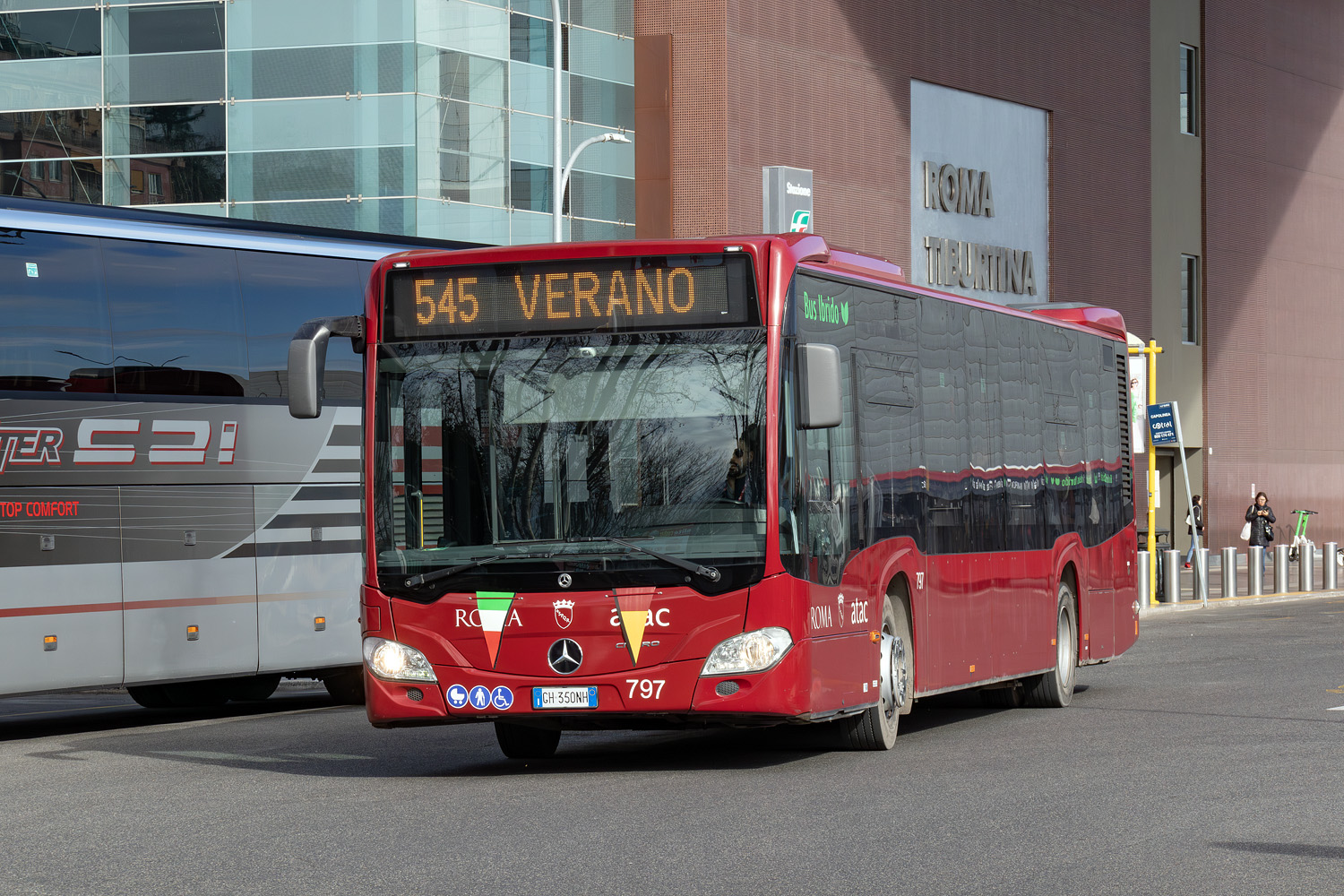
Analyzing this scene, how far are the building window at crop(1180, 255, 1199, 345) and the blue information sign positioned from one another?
24.1 m

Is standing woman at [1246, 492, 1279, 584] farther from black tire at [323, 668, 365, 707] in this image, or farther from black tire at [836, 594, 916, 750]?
black tire at [836, 594, 916, 750]

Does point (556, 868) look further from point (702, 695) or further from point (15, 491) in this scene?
point (15, 491)

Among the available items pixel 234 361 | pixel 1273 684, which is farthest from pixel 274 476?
pixel 1273 684

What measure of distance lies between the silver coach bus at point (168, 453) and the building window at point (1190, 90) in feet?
143

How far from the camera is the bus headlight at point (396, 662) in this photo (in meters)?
11.4

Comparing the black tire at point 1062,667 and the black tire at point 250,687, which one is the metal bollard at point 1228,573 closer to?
the black tire at point 1062,667

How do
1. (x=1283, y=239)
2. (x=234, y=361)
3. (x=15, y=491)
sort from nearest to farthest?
(x=15, y=491) < (x=234, y=361) < (x=1283, y=239)

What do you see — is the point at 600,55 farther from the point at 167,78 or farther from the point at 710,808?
the point at 710,808

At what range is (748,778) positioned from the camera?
36.8 ft

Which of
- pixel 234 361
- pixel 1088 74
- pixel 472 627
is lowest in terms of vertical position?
pixel 472 627

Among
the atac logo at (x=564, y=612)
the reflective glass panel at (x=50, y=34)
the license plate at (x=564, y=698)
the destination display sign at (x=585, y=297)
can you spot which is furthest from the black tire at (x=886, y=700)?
the reflective glass panel at (x=50, y=34)

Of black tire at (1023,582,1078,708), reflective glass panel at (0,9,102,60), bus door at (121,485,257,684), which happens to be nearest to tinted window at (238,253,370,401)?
bus door at (121,485,257,684)

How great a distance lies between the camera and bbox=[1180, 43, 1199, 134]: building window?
56.7 meters

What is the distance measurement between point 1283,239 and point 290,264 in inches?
1937
